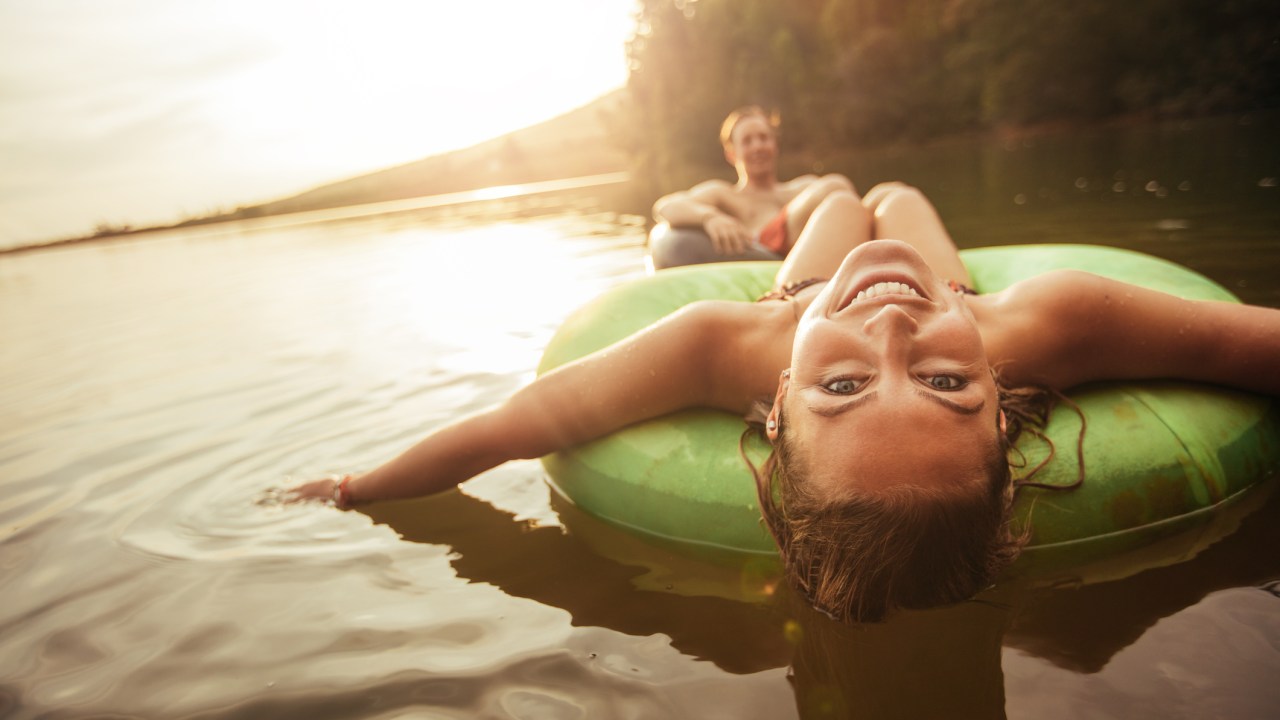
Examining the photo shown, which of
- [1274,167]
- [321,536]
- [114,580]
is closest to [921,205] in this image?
[321,536]

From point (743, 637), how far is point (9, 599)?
8.40 feet

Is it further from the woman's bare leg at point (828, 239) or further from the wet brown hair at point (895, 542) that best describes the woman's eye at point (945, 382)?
the woman's bare leg at point (828, 239)

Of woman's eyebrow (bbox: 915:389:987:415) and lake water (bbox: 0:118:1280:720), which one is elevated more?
woman's eyebrow (bbox: 915:389:987:415)

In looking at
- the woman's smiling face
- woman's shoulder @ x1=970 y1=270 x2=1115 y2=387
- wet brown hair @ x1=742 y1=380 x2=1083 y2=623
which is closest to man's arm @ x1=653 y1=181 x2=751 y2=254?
woman's shoulder @ x1=970 y1=270 x2=1115 y2=387

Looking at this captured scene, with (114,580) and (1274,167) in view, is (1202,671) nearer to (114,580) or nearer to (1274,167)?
(114,580)

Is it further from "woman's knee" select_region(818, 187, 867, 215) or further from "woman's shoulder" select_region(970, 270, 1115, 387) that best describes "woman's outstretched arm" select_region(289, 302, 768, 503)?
"woman's knee" select_region(818, 187, 867, 215)

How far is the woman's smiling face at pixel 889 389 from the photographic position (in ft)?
5.50

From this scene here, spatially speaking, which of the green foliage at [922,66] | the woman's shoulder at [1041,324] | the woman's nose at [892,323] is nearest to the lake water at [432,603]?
the woman's shoulder at [1041,324]

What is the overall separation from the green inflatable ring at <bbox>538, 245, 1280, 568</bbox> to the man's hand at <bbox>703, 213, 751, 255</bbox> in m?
2.16

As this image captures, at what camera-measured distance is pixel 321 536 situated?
2902 millimetres

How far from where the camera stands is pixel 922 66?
37.2 metres

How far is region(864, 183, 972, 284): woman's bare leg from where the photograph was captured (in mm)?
3188

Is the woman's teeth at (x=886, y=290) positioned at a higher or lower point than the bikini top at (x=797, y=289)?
higher

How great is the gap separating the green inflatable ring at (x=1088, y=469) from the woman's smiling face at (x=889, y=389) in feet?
2.11
